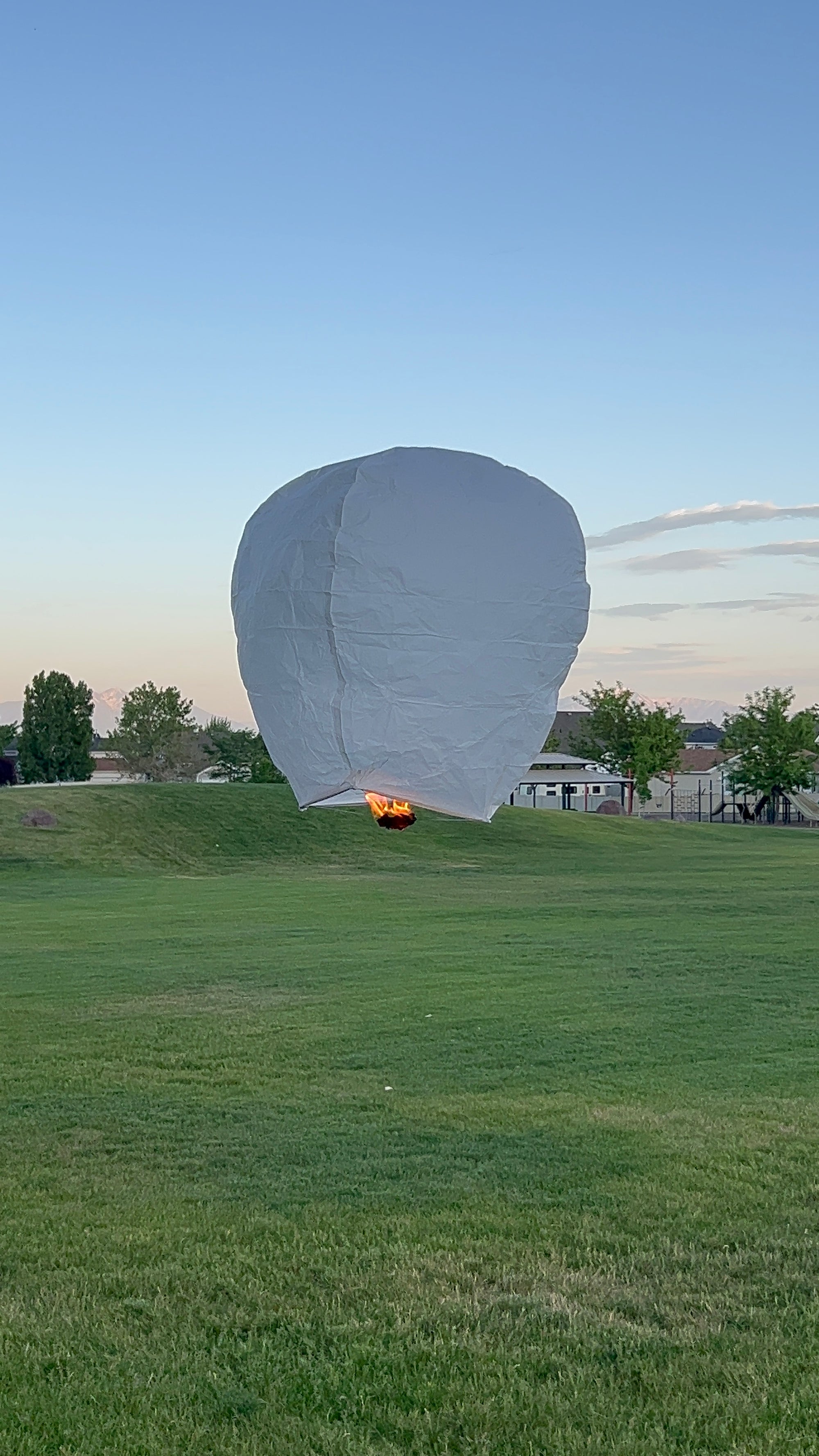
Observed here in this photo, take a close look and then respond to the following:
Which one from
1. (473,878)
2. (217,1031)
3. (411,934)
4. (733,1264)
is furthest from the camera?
(473,878)

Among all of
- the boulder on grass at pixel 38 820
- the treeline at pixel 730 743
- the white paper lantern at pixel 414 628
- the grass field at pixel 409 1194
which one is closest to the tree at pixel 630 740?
the treeline at pixel 730 743

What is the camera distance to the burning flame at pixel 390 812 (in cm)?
260

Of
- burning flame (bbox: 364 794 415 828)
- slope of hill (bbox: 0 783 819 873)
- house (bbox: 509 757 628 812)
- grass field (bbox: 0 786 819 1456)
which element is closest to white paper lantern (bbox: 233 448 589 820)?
burning flame (bbox: 364 794 415 828)

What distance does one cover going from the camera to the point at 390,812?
2633 mm

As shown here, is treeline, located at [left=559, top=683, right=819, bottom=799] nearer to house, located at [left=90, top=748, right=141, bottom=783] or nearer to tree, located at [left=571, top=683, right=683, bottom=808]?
tree, located at [left=571, top=683, right=683, bottom=808]

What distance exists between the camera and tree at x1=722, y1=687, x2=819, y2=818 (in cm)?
7062

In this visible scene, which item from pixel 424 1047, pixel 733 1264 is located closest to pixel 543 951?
pixel 424 1047

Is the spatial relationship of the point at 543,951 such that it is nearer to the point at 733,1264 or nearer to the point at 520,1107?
the point at 520,1107

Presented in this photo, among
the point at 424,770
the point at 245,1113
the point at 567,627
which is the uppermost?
the point at 567,627

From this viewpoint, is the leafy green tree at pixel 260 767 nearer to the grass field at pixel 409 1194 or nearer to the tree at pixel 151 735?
the tree at pixel 151 735

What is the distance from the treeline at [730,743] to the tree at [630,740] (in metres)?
0.05

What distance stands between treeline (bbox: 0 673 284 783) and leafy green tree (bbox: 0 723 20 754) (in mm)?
97

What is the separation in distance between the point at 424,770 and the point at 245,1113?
943 cm

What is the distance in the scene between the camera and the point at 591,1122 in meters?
10.8
